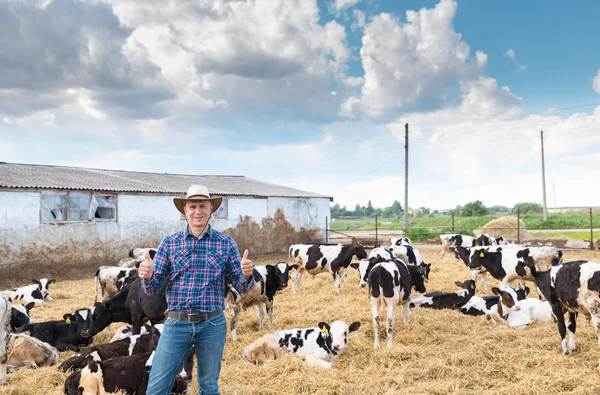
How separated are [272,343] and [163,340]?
3.36 m

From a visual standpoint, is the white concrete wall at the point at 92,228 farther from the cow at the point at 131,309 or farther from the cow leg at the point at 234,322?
the cow leg at the point at 234,322

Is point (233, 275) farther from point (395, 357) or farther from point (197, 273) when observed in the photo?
point (395, 357)

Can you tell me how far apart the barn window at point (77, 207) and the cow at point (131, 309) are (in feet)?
35.7

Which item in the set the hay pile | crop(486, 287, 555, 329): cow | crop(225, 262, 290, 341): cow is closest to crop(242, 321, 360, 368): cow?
crop(225, 262, 290, 341): cow

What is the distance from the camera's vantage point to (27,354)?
22.0 ft

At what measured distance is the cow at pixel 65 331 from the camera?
7.61 m

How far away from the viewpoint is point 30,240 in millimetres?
16312

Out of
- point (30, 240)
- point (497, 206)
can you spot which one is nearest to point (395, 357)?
point (30, 240)

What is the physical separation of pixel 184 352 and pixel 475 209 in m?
54.0

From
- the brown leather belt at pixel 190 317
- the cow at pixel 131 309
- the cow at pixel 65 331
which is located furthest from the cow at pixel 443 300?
the brown leather belt at pixel 190 317

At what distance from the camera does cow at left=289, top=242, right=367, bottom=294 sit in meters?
13.0

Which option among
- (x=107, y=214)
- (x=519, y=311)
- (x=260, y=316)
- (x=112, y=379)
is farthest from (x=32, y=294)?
(x=519, y=311)

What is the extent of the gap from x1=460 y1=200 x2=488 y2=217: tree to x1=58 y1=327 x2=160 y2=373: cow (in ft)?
170

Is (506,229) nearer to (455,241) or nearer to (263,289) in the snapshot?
(455,241)
